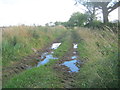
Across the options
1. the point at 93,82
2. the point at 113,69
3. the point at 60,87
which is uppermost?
the point at 113,69

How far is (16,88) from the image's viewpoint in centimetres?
400

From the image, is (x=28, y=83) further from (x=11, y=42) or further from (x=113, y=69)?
(x=11, y=42)

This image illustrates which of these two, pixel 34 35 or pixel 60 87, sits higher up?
pixel 34 35

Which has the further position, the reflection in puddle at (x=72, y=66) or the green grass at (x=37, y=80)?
the reflection in puddle at (x=72, y=66)

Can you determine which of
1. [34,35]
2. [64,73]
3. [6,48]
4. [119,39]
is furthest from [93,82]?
[34,35]

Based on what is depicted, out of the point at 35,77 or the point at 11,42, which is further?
the point at 11,42

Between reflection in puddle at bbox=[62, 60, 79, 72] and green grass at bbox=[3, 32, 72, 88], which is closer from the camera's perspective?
green grass at bbox=[3, 32, 72, 88]

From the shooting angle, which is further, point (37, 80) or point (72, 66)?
point (72, 66)

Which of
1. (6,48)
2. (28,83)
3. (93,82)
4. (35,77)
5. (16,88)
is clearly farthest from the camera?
(6,48)

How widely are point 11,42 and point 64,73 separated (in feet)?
16.2

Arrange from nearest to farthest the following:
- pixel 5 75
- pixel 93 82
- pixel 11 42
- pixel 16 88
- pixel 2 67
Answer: pixel 93 82 < pixel 16 88 < pixel 5 75 < pixel 2 67 < pixel 11 42

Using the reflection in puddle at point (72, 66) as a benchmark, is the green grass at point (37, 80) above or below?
above

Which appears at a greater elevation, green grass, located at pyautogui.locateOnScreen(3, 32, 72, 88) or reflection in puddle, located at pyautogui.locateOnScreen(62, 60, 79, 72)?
green grass, located at pyautogui.locateOnScreen(3, 32, 72, 88)

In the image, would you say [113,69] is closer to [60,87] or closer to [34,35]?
[60,87]
